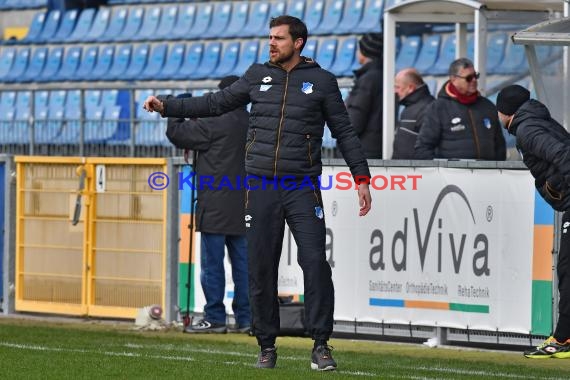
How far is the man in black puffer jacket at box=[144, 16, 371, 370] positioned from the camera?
8141mm

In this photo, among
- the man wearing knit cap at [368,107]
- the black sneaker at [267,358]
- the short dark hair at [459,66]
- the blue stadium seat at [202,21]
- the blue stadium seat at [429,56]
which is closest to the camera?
the black sneaker at [267,358]

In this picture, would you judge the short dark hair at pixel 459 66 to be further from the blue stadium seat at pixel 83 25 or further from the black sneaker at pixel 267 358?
the blue stadium seat at pixel 83 25

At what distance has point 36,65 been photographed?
24.6 metres

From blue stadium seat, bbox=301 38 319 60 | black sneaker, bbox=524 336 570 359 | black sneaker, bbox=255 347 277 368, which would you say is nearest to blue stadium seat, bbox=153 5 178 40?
blue stadium seat, bbox=301 38 319 60

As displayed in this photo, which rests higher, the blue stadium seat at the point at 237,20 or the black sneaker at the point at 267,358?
the blue stadium seat at the point at 237,20

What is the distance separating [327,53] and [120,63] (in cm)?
433

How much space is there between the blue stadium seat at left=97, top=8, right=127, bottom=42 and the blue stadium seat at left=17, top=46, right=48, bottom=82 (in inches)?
41.8

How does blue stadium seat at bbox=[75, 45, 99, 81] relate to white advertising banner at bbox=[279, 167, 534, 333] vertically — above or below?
above

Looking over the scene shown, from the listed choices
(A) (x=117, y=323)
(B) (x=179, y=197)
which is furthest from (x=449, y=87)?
(A) (x=117, y=323)

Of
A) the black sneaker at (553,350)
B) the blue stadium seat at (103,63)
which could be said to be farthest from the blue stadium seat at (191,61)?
the black sneaker at (553,350)

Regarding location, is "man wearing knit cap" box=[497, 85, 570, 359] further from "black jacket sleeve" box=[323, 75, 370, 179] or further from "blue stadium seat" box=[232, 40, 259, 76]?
"blue stadium seat" box=[232, 40, 259, 76]

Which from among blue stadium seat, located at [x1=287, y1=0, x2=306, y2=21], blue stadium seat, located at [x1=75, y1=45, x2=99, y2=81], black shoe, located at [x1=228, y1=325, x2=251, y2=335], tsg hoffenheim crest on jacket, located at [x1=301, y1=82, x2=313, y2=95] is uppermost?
blue stadium seat, located at [x1=287, y1=0, x2=306, y2=21]

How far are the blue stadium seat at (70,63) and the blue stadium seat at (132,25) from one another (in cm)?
74

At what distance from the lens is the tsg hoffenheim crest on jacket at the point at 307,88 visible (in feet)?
26.8
